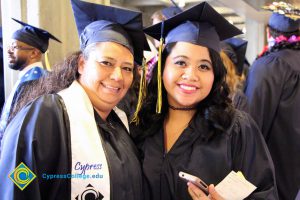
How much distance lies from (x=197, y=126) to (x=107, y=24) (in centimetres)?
63

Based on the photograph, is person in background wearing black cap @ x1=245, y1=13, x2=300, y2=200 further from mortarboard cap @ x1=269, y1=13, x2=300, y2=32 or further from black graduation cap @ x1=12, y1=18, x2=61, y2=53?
black graduation cap @ x1=12, y1=18, x2=61, y2=53

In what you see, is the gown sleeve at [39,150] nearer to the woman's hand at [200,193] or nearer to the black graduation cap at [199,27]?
the woman's hand at [200,193]

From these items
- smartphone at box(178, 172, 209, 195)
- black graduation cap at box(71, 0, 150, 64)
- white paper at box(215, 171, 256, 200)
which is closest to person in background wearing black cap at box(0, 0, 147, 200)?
black graduation cap at box(71, 0, 150, 64)

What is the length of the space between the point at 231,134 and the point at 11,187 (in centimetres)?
94

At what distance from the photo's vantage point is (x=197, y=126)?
1.65 m

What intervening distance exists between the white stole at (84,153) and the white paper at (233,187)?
0.50 meters

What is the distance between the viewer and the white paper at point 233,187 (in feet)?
4.85

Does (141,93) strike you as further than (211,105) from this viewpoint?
Yes

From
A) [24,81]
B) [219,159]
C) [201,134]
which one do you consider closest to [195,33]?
[201,134]

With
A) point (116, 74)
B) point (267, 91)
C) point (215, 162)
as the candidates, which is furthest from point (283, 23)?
point (116, 74)

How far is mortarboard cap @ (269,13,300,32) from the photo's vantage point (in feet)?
8.42

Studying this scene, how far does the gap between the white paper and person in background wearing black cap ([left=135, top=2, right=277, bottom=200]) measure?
0.18 feet

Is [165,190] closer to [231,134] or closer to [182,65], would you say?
[231,134]

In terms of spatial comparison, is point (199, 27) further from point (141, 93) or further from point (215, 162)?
point (215, 162)
